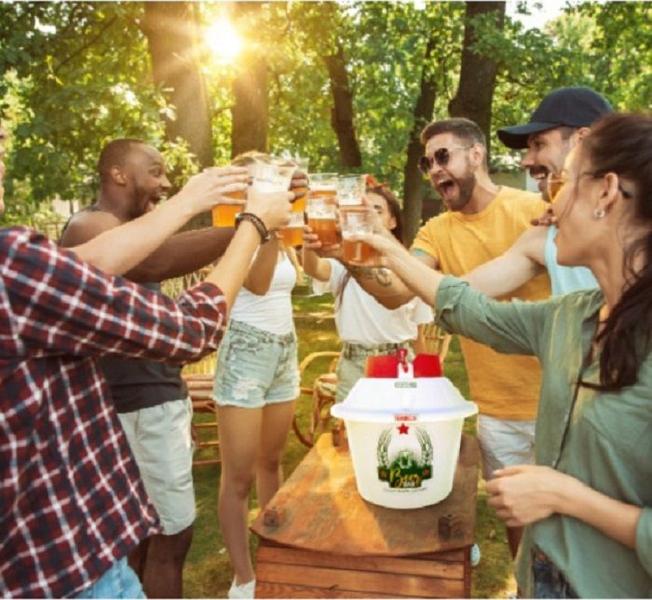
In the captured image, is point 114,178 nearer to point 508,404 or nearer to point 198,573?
Answer: point 508,404

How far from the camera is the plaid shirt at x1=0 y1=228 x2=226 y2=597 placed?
Answer: 58.3 inches

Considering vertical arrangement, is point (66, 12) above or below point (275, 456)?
above

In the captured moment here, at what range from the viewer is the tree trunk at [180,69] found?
8.03 m

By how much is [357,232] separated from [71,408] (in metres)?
1.26

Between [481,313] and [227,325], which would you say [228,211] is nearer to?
[227,325]

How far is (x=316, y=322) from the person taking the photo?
13.7 meters

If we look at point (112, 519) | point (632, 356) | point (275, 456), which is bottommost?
point (275, 456)

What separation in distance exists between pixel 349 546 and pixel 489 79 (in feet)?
31.6

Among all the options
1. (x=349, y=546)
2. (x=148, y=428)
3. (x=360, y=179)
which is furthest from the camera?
(x=148, y=428)

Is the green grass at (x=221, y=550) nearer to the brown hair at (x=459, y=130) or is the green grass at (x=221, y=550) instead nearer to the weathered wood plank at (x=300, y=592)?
the weathered wood plank at (x=300, y=592)

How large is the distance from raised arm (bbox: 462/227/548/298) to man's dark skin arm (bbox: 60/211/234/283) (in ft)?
3.61

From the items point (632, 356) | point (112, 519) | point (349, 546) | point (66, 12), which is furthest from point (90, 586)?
point (66, 12)

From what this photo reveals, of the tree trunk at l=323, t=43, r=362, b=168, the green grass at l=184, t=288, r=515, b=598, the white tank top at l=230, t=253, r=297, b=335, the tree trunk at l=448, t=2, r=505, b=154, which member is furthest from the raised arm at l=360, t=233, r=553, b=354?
the tree trunk at l=323, t=43, r=362, b=168

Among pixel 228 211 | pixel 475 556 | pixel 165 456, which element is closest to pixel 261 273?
pixel 165 456
